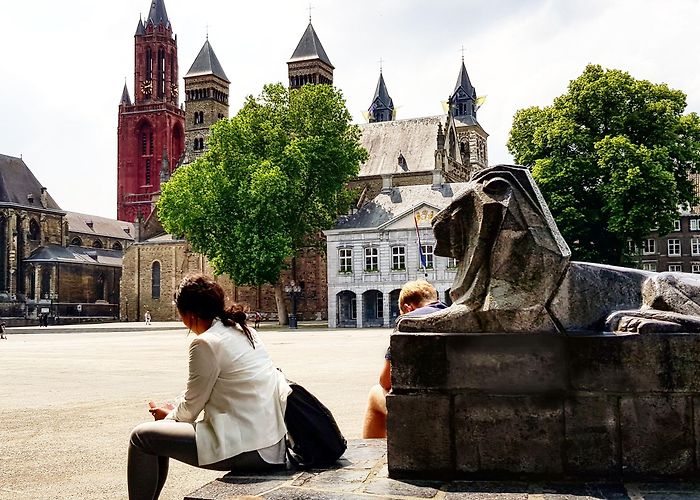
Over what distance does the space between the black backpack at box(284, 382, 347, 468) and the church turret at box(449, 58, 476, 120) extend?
9296 centimetres

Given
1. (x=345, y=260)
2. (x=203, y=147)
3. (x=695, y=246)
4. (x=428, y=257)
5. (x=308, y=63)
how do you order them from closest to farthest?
1. (x=428, y=257)
2. (x=345, y=260)
3. (x=695, y=246)
4. (x=308, y=63)
5. (x=203, y=147)

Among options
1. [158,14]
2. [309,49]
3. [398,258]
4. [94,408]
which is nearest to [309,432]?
[94,408]

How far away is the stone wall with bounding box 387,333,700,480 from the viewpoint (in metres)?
4.18

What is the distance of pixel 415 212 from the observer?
47.7 m

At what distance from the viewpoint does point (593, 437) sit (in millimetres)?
4219

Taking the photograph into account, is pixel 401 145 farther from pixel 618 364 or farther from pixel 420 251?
pixel 618 364

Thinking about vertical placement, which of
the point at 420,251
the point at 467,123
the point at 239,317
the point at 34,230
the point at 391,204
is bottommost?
the point at 239,317

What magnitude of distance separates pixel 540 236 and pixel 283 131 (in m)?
45.7

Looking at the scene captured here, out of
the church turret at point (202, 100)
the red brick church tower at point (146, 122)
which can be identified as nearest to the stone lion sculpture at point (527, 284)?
the church turret at point (202, 100)

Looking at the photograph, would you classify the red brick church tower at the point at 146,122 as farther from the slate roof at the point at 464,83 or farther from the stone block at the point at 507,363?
the stone block at the point at 507,363

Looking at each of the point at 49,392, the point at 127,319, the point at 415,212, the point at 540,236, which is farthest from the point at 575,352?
the point at 127,319

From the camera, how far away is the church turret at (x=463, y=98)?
3755 inches

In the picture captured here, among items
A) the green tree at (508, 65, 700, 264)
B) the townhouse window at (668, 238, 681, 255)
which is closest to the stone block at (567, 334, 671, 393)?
the green tree at (508, 65, 700, 264)

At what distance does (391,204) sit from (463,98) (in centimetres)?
4962
